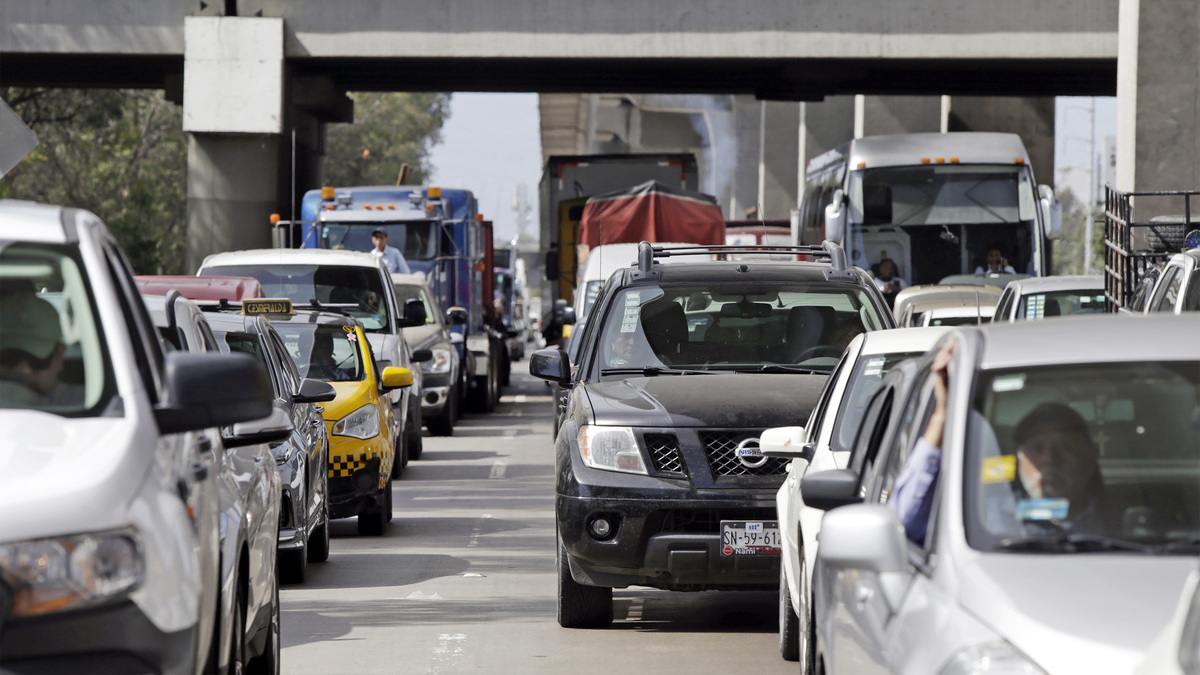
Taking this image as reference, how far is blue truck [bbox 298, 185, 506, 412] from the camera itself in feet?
98.9

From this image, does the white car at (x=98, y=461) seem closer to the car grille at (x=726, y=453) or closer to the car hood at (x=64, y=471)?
the car hood at (x=64, y=471)

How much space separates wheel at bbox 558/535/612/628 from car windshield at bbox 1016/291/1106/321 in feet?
27.6

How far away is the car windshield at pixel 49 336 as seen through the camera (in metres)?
5.87

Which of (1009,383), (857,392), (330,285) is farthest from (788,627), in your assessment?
(330,285)

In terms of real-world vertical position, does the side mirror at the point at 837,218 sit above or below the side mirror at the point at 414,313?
above

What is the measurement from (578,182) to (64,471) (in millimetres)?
35741

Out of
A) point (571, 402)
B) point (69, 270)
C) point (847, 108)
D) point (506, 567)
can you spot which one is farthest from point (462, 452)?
point (847, 108)

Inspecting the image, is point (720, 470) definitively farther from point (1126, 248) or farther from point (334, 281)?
point (334, 281)

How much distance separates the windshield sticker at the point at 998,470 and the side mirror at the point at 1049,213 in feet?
77.2

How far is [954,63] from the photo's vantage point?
38.5 m

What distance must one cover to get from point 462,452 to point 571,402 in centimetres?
1335

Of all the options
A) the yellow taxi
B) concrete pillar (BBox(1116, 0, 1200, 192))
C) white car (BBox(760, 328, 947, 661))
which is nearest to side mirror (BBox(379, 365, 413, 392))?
the yellow taxi

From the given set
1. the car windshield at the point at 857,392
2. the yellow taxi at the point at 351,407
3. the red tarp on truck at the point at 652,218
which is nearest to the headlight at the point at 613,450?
the car windshield at the point at 857,392

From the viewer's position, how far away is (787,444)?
9789mm
